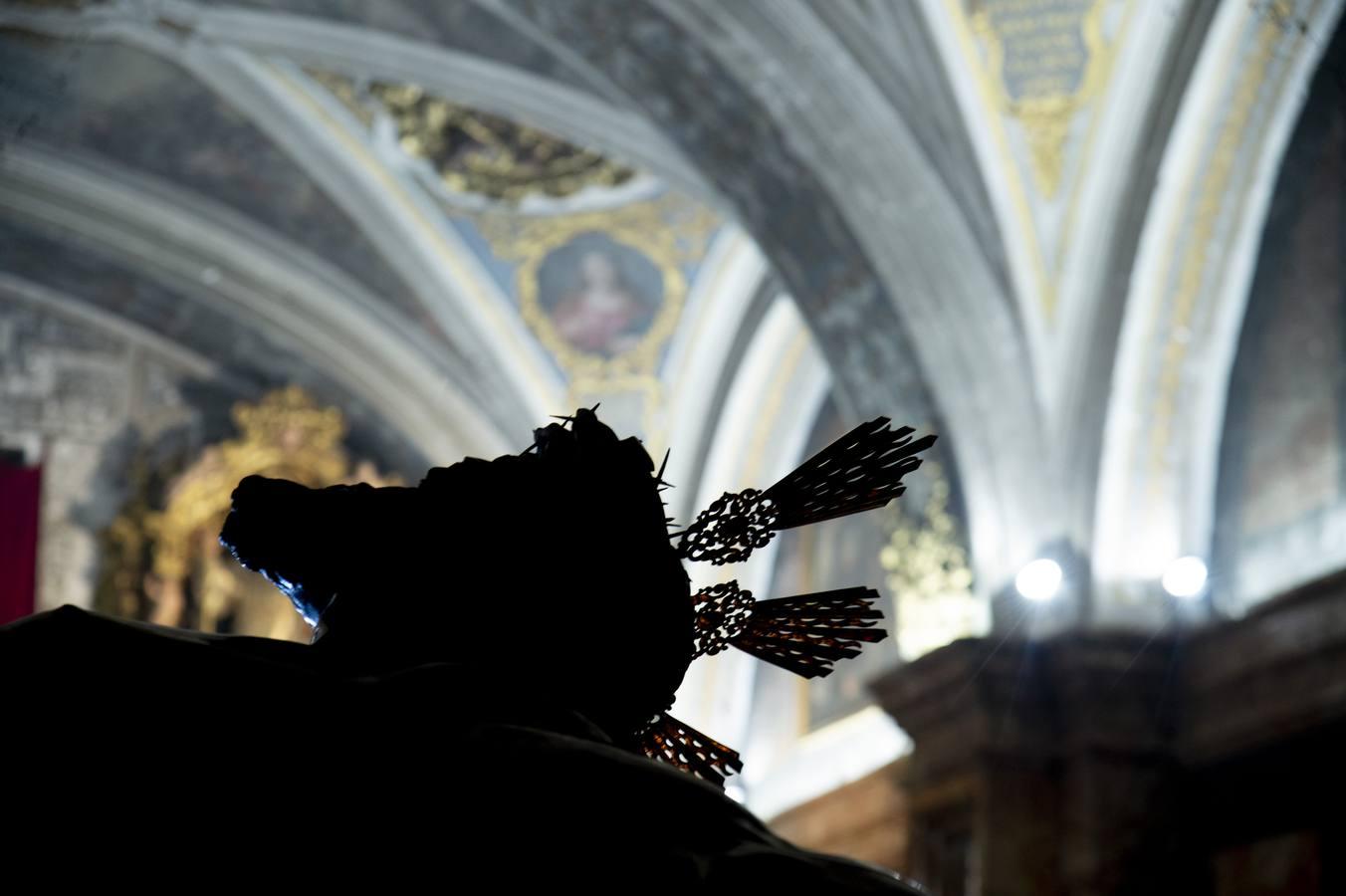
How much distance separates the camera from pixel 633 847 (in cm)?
79

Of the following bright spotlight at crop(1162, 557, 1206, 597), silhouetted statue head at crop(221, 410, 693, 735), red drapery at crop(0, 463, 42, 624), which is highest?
red drapery at crop(0, 463, 42, 624)

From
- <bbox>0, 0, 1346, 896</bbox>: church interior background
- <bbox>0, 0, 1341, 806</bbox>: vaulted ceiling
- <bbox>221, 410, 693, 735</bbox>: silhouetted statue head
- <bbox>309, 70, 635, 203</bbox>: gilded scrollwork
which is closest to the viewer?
<bbox>221, 410, 693, 735</bbox>: silhouetted statue head

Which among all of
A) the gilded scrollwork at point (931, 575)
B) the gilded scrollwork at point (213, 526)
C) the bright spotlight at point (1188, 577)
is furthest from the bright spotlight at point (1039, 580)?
the gilded scrollwork at point (213, 526)

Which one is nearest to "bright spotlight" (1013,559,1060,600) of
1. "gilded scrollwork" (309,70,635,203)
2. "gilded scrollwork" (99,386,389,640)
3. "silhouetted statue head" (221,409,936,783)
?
"gilded scrollwork" (309,70,635,203)

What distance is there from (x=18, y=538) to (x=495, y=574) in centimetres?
1059

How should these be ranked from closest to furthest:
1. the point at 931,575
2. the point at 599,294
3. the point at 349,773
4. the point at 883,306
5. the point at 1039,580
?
1. the point at 349,773
2. the point at 1039,580
3. the point at 931,575
4. the point at 883,306
5. the point at 599,294

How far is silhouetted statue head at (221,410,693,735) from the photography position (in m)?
1.08

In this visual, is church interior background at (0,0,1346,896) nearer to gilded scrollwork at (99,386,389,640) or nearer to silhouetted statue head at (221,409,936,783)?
gilded scrollwork at (99,386,389,640)

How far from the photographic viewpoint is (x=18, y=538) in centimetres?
1111

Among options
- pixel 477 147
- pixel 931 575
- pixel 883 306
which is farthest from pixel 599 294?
pixel 931 575

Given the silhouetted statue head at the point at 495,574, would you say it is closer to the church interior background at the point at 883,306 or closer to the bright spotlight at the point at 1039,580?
the church interior background at the point at 883,306

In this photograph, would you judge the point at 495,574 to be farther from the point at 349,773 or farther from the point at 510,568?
the point at 349,773

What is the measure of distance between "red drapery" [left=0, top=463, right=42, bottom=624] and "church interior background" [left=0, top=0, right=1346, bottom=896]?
0.02 meters

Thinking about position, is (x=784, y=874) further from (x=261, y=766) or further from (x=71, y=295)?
(x=71, y=295)
